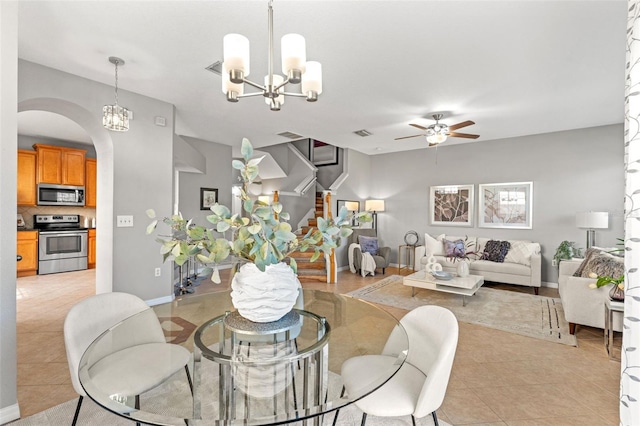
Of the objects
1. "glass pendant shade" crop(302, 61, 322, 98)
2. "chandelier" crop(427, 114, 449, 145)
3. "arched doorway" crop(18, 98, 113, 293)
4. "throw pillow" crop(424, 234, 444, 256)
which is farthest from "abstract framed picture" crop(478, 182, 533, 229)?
Answer: "arched doorway" crop(18, 98, 113, 293)

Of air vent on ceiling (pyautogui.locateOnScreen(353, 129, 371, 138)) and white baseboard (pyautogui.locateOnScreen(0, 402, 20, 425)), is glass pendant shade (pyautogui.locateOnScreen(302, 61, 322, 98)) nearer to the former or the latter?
white baseboard (pyautogui.locateOnScreen(0, 402, 20, 425))

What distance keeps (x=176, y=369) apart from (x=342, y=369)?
2.43 feet

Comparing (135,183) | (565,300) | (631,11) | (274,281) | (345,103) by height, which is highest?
(345,103)

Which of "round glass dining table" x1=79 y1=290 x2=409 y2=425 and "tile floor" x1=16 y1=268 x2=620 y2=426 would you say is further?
"tile floor" x1=16 y1=268 x2=620 y2=426

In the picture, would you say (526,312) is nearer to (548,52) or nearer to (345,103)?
(548,52)

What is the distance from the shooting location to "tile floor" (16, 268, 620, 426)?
191 centimetres

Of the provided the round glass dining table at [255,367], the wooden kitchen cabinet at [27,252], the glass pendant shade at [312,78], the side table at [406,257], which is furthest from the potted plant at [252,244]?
the wooden kitchen cabinet at [27,252]

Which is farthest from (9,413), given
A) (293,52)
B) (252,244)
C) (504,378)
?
(504,378)

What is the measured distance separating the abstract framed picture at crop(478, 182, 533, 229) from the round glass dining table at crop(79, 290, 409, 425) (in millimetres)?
4994

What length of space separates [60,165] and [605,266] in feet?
28.6

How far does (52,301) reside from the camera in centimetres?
409

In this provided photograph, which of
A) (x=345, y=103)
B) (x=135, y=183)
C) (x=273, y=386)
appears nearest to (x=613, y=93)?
(x=345, y=103)

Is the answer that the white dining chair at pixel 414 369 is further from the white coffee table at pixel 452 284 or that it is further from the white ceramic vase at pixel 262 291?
the white coffee table at pixel 452 284

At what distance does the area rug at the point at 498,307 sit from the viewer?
3287 millimetres
